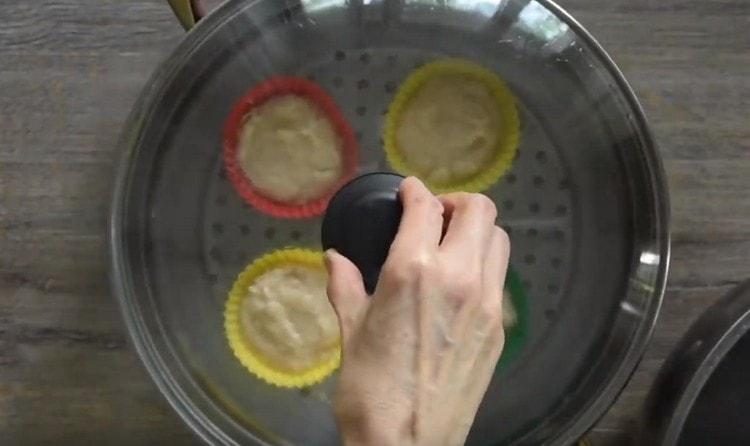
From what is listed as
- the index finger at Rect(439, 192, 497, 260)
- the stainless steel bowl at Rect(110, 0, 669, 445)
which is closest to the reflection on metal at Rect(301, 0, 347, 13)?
the stainless steel bowl at Rect(110, 0, 669, 445)

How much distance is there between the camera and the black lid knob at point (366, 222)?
55 centimetres

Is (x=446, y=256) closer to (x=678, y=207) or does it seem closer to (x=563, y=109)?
(x=563, y=109)

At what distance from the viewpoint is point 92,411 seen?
2.59 ft

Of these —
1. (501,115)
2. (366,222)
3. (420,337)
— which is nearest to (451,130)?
(501,115)

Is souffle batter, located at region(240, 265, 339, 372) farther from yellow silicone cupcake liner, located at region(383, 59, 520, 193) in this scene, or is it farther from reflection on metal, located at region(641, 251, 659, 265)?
reflection on metal, located at region(641, 251, 659, 265)

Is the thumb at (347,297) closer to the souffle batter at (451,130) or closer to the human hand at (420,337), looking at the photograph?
the human hand at (420,337)

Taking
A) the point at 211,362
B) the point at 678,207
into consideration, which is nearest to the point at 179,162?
the point at 211,362

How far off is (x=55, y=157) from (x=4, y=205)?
2.3 inches

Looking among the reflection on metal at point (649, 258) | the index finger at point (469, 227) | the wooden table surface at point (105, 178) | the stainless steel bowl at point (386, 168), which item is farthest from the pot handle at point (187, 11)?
the reflection on metal at point (649, 258)

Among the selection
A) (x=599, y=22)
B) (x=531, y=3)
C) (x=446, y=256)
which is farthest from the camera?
(x=599, y=22)

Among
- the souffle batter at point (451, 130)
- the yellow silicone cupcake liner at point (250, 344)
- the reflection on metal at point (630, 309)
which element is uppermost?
the souffle batter at point (451, 130)

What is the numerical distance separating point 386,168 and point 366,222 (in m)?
0.15

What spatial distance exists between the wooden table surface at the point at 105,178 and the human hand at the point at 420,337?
358mm

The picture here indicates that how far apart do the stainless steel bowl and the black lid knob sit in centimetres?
12
